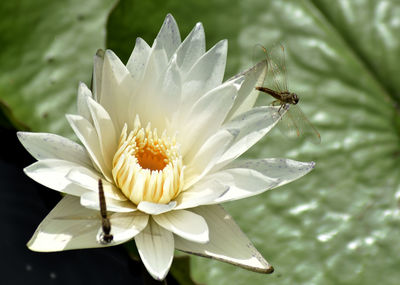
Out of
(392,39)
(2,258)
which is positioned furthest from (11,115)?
(392,39)

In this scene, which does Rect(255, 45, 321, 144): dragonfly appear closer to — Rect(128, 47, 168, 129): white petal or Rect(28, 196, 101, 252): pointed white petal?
Rect(128, 47, 168, 129): white petal

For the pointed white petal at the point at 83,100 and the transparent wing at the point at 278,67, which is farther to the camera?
the transparent wing at the point at 278,67

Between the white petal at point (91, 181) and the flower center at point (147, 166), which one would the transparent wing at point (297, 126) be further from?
the white petal at point (91, 181)

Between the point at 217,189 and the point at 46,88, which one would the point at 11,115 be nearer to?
the point at 46,88

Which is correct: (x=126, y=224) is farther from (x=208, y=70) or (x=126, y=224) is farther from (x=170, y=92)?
(x=208, y=70)

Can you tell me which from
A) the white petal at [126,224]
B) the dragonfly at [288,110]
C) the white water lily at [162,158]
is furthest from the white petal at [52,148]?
the dragonfly at [288,110]
